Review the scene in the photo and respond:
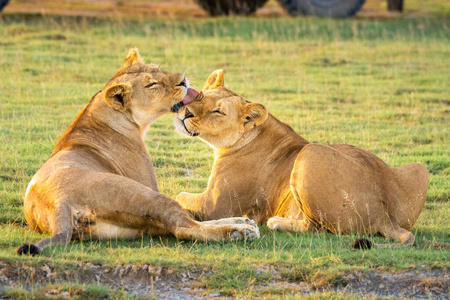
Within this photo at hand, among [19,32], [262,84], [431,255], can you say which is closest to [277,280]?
[431,255]

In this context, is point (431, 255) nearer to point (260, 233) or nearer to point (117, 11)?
point (260, 233)

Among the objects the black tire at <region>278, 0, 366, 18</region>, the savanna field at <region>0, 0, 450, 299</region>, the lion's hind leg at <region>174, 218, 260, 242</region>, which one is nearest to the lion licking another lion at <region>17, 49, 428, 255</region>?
the lion's hind leg at <region>174, 218, 260, 242</region>

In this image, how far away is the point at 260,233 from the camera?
5.98 metres

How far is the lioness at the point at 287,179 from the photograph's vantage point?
5.78 metres

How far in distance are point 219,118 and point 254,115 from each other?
30cm

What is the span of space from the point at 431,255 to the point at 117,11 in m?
16.1

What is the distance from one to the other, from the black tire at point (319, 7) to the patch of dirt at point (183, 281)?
47.6 feet

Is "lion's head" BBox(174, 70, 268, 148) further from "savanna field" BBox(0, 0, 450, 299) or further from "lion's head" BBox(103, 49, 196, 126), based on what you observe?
"savanna field" BBox(0, 0, 450, 299)

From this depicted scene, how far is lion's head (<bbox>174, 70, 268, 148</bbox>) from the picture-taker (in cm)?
A: 651

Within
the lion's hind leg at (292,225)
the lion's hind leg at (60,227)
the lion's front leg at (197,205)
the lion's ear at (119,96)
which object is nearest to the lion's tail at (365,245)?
the lion's hind leg at (292,225)

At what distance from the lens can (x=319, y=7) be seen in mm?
18984

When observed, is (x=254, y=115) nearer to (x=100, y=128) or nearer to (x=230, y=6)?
(x=100, y=128)

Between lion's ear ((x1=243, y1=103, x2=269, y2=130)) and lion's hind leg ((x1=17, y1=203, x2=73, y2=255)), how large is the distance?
6.45 feet

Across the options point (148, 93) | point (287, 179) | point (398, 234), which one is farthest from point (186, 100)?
point (398, 234)
